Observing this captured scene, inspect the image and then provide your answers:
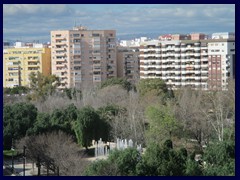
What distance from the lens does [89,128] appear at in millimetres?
6883

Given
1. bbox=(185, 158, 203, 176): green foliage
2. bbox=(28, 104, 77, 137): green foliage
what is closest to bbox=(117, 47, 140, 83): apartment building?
bbox=(28, 104, 77, 137): green foliage

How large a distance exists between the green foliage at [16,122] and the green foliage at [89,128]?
2.03ft

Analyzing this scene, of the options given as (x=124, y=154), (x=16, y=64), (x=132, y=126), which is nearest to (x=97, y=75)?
(x=16, y=64)

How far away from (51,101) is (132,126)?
9.08 ft

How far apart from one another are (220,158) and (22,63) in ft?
36.6

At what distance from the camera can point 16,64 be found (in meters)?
15.2

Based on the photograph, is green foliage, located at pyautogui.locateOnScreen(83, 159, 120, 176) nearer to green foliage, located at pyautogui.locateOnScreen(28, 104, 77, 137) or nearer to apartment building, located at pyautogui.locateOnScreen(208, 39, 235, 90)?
green foliage, located at pyautogui.locateOnScreen(28, 104, 77, 137)

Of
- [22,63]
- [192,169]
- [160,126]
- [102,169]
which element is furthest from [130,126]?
[22,63]

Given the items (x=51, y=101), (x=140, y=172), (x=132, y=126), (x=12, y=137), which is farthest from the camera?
(x=51, y=101)

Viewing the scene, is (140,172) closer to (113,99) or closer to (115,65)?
(113,99)

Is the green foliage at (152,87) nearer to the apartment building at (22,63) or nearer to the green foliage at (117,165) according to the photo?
the apartment building at (22,63)

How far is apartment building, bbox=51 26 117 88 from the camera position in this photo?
14.9 meters

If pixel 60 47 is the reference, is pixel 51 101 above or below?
below

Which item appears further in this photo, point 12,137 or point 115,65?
point 115,65
